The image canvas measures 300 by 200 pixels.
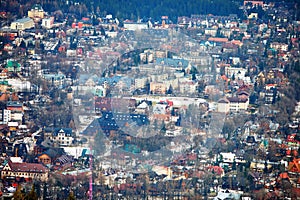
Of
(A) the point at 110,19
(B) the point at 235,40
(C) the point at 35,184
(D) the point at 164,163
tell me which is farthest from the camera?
(A) the point at 110,19

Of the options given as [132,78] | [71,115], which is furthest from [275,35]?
[71,115]

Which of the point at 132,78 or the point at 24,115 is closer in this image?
the point at 24,115

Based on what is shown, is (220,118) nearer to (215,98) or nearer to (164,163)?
(215,98)

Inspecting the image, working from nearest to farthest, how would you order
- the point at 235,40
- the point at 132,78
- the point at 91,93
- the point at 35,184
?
the point at 35,184 < the point at 91,93 < the point at 132,78 < the point at 235,40

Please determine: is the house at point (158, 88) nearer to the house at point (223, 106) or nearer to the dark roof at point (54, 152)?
the house at point (223, 106)

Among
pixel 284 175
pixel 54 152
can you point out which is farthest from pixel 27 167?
pixel 284 175

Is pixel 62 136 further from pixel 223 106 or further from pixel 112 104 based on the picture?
pixel 223 106
